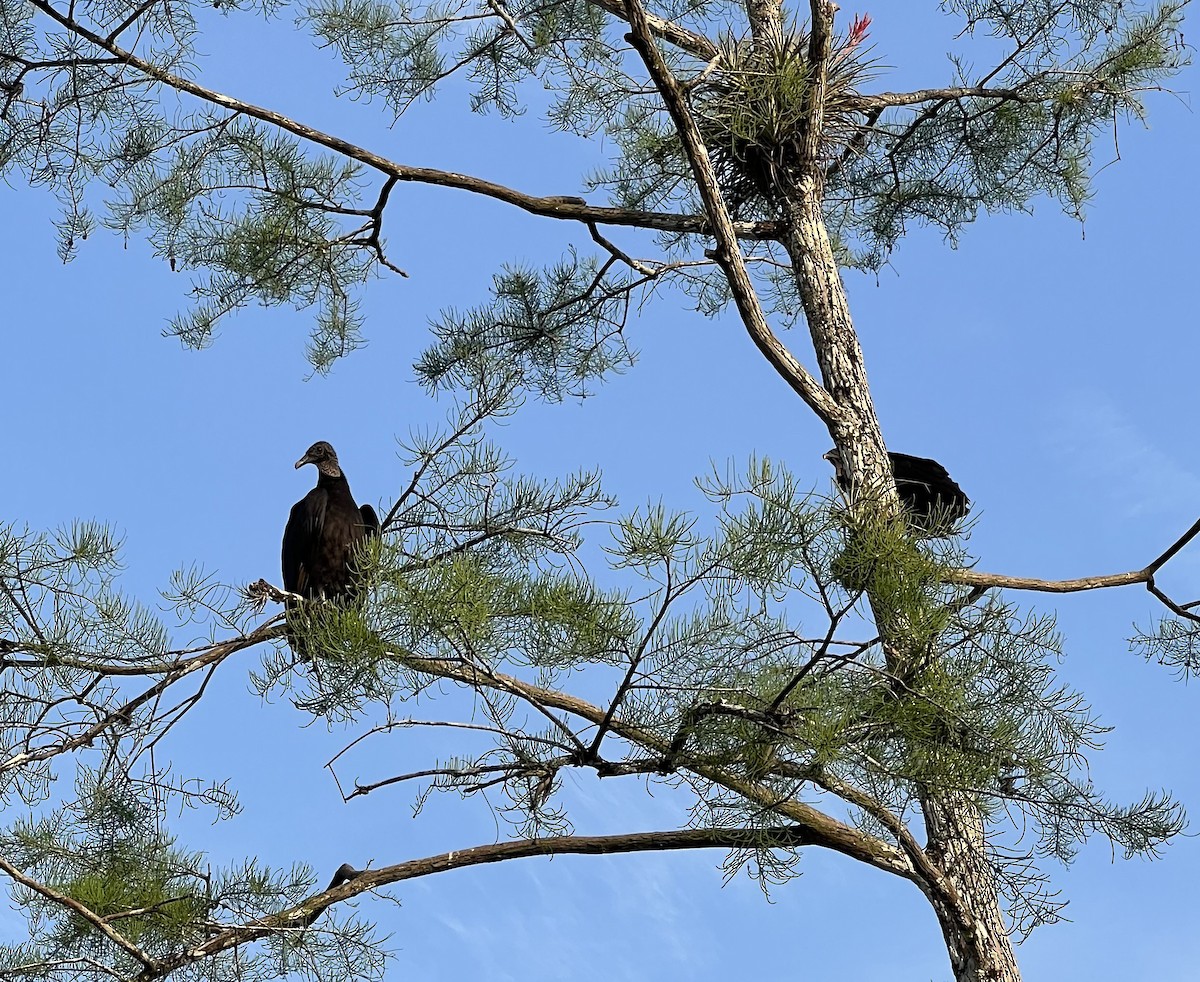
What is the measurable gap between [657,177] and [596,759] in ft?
8.06

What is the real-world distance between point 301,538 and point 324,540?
0.31 feet

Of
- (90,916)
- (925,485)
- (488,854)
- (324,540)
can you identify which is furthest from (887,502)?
(90,916)

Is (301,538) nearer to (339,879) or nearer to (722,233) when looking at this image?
(339,879)

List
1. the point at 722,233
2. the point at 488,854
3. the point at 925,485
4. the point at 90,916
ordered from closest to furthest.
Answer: the point at 90,916 < the point at 488,854 < the point at 722,233 < the point at 925,485

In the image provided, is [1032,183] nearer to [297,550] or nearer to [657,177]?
[657,177]

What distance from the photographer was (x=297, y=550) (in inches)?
155

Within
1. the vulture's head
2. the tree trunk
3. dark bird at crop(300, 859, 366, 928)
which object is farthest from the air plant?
dark bird at crop(300, 859, 366, 928)

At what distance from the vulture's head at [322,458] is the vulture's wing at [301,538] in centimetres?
21

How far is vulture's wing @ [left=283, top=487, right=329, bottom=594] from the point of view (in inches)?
153

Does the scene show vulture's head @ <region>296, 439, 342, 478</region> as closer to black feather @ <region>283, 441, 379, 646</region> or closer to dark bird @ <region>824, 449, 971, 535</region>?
black feather @ <region>283, 441, 379, 646</region>

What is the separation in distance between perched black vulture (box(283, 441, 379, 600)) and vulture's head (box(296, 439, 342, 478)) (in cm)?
14

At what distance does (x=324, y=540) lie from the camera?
3867mm

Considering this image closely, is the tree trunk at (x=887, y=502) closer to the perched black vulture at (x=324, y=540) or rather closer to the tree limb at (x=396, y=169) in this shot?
the tree limb at (x=396, y=169)

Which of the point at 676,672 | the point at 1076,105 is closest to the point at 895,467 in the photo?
the point at 676,672
